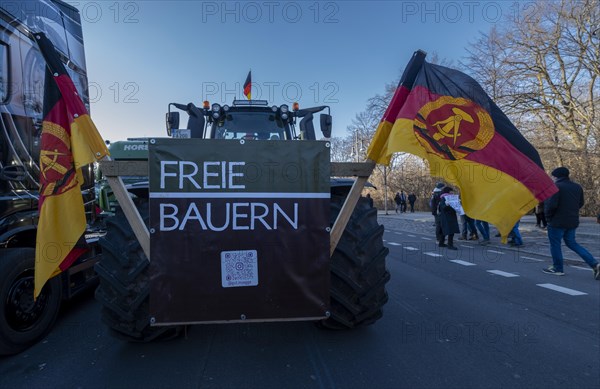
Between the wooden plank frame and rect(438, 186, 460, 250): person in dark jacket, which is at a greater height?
the wooden plank frame

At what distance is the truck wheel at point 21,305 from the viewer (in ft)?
9.96

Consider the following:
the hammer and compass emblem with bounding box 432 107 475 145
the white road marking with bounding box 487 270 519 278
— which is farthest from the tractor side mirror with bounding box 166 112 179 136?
the white road marking with bounding box 487 270 519 278

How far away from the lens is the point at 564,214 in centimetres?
620

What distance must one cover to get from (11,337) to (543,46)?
22.5m

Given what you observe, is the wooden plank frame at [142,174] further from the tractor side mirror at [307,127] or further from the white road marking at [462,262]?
the white road marking at [462,262]

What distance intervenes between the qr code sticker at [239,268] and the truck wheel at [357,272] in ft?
2.19

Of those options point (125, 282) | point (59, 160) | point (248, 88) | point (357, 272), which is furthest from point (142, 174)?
point (248, 88)

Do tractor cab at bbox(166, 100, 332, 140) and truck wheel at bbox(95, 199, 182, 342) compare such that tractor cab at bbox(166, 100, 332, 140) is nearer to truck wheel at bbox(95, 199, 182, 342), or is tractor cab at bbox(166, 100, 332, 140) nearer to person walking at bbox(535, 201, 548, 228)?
truck wheel at bbox(95, 199, 182, 342)

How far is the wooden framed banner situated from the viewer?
240cm

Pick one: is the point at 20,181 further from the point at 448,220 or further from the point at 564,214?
the point at 448,220

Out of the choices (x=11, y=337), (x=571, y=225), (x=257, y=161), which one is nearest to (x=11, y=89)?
(x=11, y=337)

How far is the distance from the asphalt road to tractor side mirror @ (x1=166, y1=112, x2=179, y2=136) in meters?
2.56

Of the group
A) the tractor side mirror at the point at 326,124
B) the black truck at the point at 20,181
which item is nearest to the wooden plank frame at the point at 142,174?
the black truck at the point at 20,181

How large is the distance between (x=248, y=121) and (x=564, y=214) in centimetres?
565
